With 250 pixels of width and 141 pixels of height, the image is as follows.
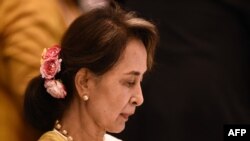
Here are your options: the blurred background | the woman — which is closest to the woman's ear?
the woman

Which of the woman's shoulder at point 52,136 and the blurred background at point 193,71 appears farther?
the blurred background at point 193,71

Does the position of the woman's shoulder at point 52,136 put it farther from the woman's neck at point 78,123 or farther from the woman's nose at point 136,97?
the woman's nose at point 136,97

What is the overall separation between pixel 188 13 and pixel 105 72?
442 millimetres

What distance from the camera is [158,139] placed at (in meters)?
1.75

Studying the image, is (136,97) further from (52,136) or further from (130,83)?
(52,136)

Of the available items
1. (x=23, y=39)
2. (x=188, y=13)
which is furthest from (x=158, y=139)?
(x=23, y=39)

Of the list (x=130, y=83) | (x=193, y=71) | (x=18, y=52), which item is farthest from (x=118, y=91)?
(x=193, y=71)

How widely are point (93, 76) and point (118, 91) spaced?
6 centimetres

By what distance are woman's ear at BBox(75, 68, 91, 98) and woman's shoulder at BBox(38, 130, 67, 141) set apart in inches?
3.7

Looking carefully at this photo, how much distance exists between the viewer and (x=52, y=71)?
144 cm

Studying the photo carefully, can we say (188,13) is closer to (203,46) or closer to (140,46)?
(203,46)

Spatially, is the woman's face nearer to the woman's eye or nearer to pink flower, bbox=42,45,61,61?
the woman's eye

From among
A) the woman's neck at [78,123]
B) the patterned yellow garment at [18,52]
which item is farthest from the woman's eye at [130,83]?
the patterned yellow garment at [18,52]

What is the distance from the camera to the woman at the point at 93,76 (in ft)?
4.58
